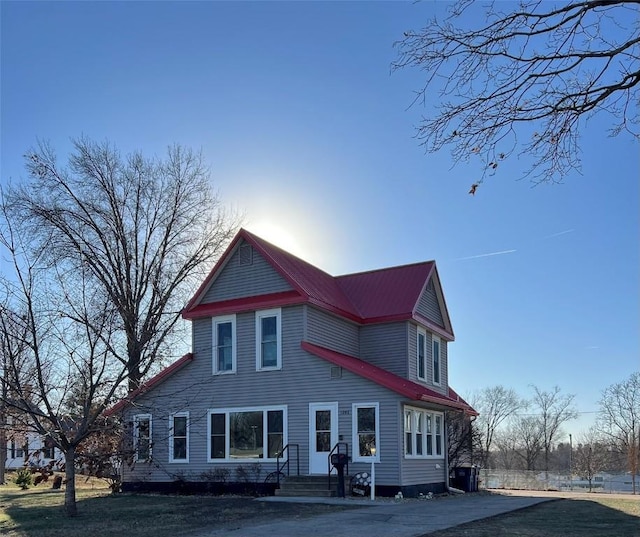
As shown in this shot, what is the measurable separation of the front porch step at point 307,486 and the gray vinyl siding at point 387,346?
5.33 metres

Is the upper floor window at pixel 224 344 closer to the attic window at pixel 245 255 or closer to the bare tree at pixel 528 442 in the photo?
the attic window at pixel 245 255

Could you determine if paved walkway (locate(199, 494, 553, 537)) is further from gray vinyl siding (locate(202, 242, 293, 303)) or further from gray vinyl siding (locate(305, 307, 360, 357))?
gray vinyl siding (locate(202, 242, 293, 303))

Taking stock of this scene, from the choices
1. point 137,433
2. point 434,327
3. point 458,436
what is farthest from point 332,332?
point 458,436

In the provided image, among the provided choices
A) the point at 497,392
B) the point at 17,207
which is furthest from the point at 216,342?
the point at 497,392

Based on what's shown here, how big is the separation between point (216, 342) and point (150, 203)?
10208 mm

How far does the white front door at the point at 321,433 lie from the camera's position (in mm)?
21641

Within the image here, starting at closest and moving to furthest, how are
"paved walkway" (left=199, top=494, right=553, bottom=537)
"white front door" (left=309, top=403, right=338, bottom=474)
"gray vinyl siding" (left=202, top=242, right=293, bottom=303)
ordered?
"paved walkway" (left=199, top=494, right=553, bottom=537) < "white front door" (left=309, top=403, right=338, bottom=474) < "gray vinyl siding" (left=202, top=242, right=293, bottom=303)

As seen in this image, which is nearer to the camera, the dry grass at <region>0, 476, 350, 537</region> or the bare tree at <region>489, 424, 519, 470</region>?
the dry grass at <region>0, 476, 350, 537</region>

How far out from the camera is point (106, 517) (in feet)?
Result: 51.9

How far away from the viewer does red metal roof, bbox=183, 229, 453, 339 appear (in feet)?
77.9

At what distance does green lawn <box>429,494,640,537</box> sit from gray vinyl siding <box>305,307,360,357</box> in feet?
28.3

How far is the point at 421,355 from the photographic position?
26344 millimetres

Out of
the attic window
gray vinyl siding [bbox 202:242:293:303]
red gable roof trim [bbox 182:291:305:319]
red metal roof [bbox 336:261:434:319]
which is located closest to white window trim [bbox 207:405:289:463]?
red gable roof trim [bbox 182:291:305:319]

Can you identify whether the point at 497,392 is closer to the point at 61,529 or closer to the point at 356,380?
the point at 356,380
